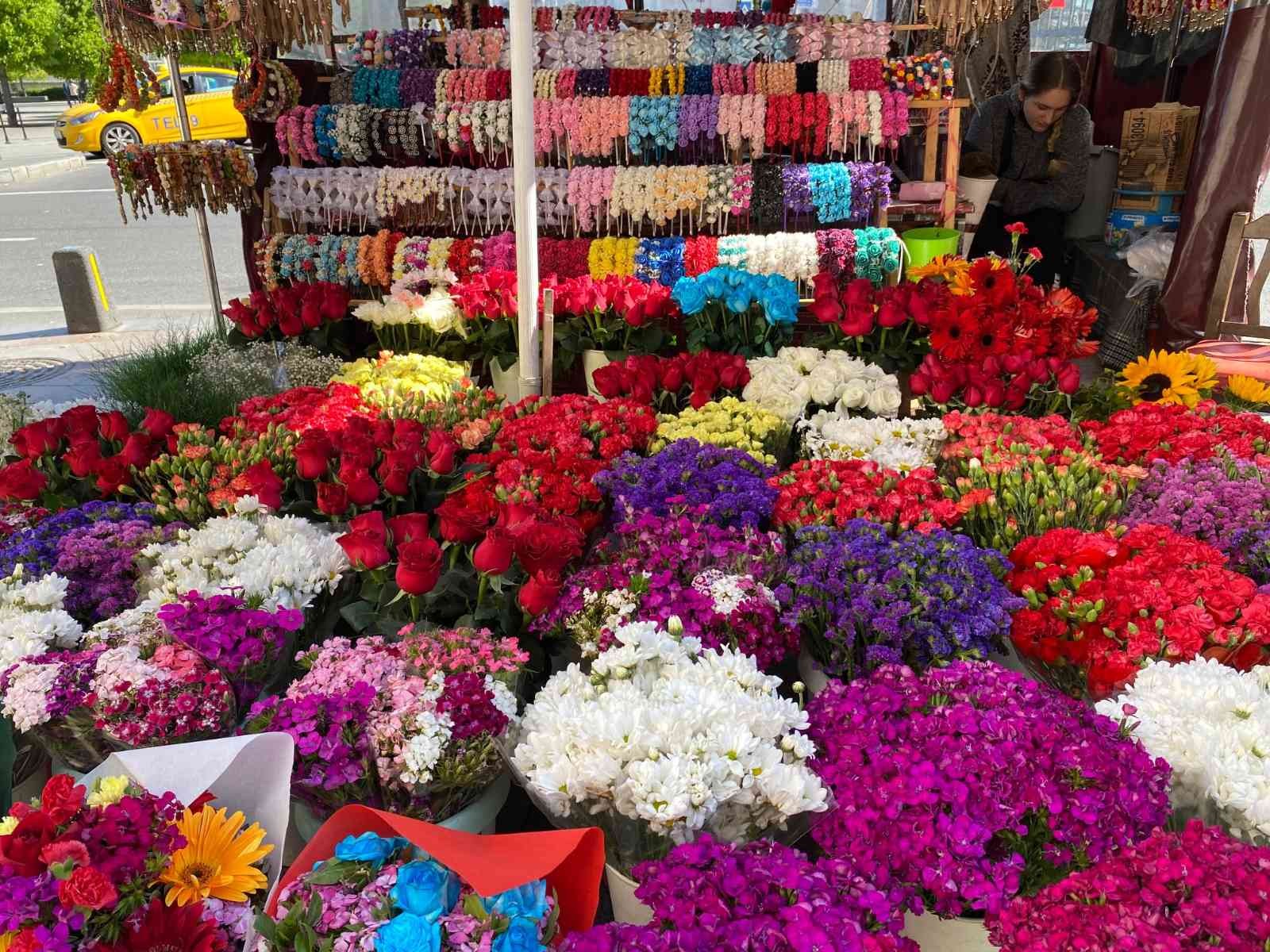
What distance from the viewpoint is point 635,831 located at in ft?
3.88

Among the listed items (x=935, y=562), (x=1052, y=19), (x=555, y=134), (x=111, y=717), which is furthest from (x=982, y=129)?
(x=111, y=717)

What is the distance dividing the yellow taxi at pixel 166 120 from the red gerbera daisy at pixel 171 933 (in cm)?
1278

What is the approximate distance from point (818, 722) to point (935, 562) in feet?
1.40

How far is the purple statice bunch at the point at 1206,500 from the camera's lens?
5.90ft

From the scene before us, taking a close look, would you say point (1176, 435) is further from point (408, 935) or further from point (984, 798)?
point (408, 935)

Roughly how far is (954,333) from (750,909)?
2226 mm

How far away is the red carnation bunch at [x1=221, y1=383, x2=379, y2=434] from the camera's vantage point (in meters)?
2.33

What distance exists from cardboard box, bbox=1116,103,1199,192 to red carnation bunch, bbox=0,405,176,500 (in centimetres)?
521

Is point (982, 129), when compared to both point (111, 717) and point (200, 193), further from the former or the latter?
point (111, 717)

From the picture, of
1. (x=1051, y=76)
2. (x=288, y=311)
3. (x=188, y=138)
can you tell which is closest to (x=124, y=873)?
(x=288, y=311)

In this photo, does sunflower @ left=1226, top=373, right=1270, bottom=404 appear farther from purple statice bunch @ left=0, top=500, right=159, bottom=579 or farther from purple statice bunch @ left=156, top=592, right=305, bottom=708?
purple statice bunch @ left=0, top=500, right=159, bottom=579

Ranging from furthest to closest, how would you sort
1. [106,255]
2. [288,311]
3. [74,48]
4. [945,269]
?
[74,48] < [106,255] < [288,311] < [945,269]

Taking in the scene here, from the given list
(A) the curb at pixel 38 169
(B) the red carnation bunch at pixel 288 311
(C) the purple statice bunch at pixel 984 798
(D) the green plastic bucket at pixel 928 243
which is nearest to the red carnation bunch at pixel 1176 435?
(C) the purple statice bunch at pixel 984 798

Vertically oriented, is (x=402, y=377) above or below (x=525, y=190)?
below
